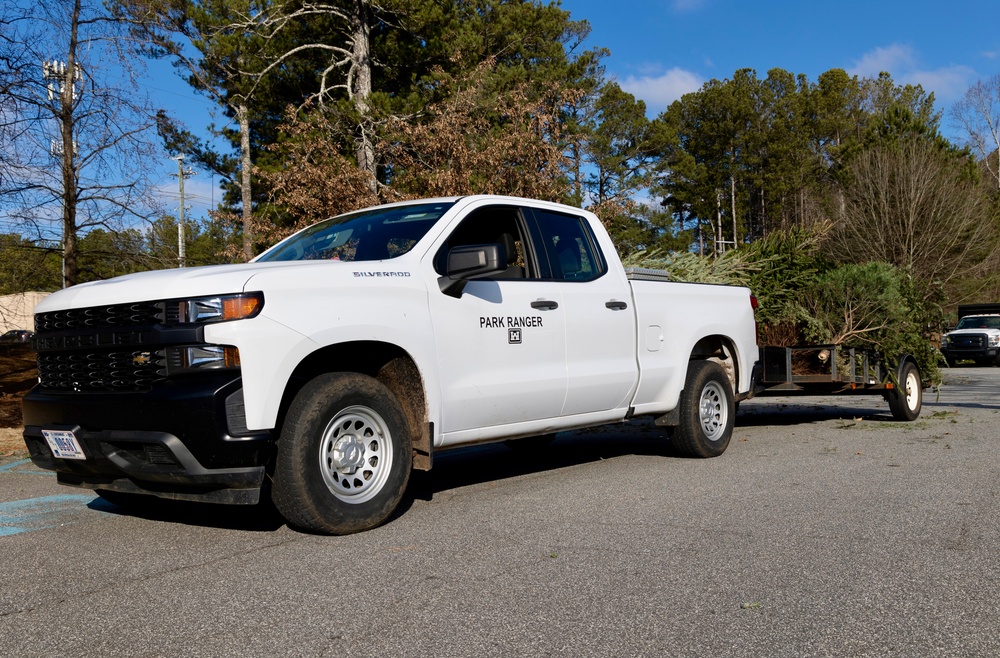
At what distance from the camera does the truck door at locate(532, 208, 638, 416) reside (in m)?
6.65

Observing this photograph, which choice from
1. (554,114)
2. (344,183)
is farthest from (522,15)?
(344,183)

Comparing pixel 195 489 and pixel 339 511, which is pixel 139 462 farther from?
pixel 339 511

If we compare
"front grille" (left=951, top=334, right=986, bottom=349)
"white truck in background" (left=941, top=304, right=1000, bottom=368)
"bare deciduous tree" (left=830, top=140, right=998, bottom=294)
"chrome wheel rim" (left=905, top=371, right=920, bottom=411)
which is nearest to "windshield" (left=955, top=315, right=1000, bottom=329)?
"white truck in background" (left=941, top=304, right=1000, bottom=368)

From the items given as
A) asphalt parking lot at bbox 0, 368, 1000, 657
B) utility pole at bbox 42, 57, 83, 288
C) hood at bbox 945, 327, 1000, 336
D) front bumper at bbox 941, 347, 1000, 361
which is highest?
utility pole at bbox 42, 57, 83, 288

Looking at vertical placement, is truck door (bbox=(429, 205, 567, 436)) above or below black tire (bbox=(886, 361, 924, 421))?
above

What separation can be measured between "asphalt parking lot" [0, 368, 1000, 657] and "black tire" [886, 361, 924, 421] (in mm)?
3450

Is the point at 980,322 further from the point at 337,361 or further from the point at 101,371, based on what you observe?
the point at 101,371

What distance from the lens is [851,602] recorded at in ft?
12.9

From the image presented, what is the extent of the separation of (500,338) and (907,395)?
695 centimetres

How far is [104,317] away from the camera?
5023 mm

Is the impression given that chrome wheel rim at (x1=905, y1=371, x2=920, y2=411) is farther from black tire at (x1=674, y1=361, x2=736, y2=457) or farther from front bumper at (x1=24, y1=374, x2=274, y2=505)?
front bumper at (x1=24, y1=374, x2=274, y2=505)

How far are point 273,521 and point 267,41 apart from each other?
19.0m

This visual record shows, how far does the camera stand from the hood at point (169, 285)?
477 centimetres

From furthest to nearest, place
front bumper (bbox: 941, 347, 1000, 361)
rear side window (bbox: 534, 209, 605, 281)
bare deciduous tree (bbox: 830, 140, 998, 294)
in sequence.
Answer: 1. bare deciduous tree (bbox: 830, 140, 998, 294)
2. front bumper (bbox: 941, 347, 1000, 361)
3. rear side window (bbox: 534, 209, 605, 281)
